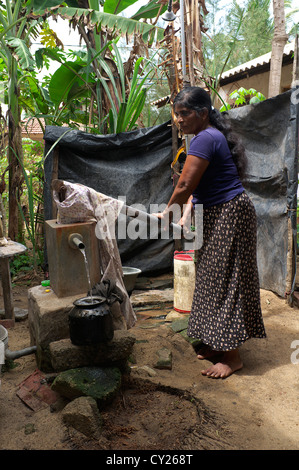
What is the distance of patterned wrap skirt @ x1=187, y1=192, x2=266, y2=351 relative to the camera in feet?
8.68

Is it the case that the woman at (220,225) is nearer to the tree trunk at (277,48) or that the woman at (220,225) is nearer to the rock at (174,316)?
the rock at (174,316)

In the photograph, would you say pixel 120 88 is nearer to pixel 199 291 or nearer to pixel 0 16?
pixel 0 16

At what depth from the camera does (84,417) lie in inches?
80.7

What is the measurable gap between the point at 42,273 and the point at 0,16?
3452 millimetres

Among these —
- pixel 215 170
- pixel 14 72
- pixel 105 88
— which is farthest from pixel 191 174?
pixel 105 88

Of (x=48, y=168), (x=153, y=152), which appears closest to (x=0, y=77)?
(x=48, y=168)

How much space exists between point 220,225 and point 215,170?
385mm

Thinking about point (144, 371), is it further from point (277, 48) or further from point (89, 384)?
point (277, 48)

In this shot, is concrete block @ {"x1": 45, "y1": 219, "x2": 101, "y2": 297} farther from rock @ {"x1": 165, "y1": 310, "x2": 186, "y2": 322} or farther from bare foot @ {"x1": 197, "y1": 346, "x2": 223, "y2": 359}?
rock @ {"x1": 165, "y1": 310, "x2": 186, "y2": 322}

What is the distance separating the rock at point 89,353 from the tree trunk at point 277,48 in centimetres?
413

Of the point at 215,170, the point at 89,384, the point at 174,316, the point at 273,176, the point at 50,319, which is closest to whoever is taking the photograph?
the point at 89,384

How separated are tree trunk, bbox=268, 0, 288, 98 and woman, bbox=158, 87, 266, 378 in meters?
2.99

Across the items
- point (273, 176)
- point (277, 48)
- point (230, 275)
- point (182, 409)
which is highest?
point (277, 48)
